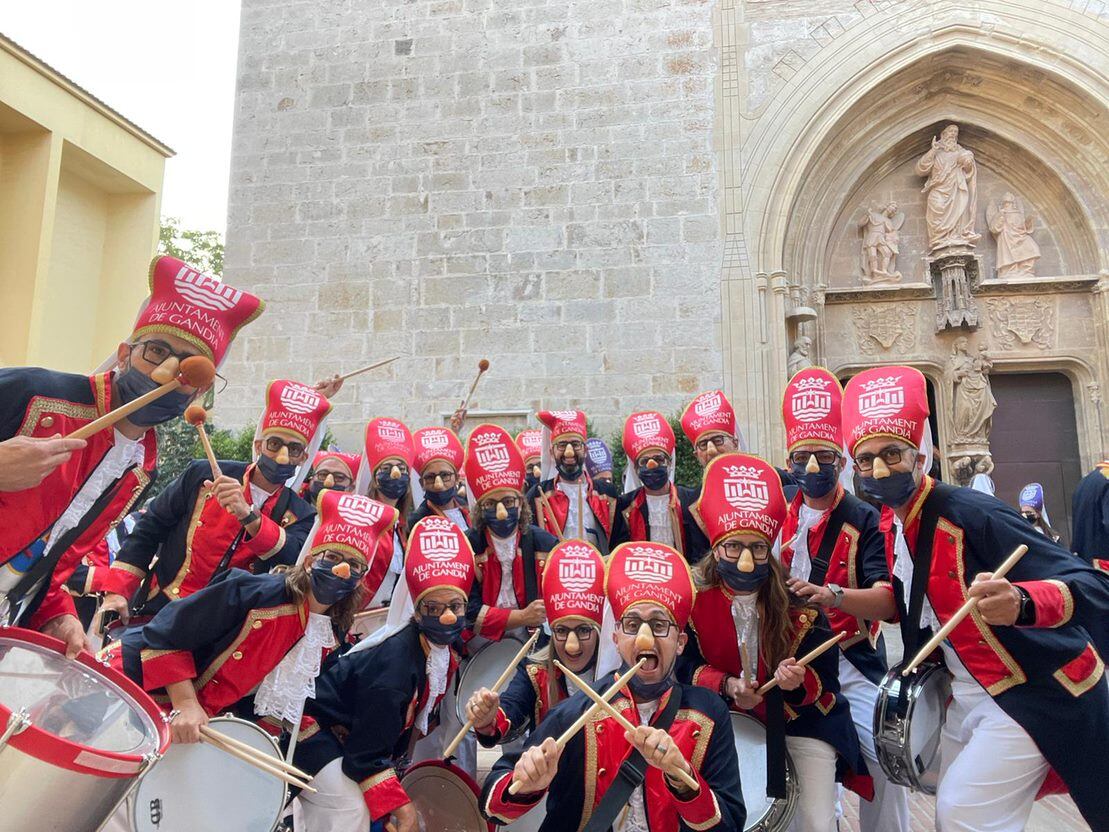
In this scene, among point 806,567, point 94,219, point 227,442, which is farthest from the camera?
point 94,219

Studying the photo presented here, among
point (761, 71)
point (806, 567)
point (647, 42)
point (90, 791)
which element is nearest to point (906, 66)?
point (761, 71)

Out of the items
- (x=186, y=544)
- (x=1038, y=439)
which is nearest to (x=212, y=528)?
(x=186, y=544)

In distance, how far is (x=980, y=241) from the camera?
11859mm

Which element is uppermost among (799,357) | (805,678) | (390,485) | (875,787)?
(799,357)

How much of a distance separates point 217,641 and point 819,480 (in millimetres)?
2692

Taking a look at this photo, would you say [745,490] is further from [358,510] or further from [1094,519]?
[1094,519]

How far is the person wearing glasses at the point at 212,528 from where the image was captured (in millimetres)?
4406

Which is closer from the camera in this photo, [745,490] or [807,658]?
[807,658]

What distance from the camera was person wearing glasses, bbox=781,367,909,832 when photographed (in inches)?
149

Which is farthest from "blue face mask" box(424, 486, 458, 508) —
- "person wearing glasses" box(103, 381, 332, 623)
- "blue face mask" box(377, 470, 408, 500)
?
"person wearing glasses" box(103, 381, 332, 623)

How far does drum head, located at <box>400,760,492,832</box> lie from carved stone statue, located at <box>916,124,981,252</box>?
1050 cm

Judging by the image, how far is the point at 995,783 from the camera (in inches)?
106

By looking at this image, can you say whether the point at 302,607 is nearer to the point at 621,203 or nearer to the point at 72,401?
the point at 72,401

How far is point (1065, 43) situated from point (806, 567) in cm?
1019
